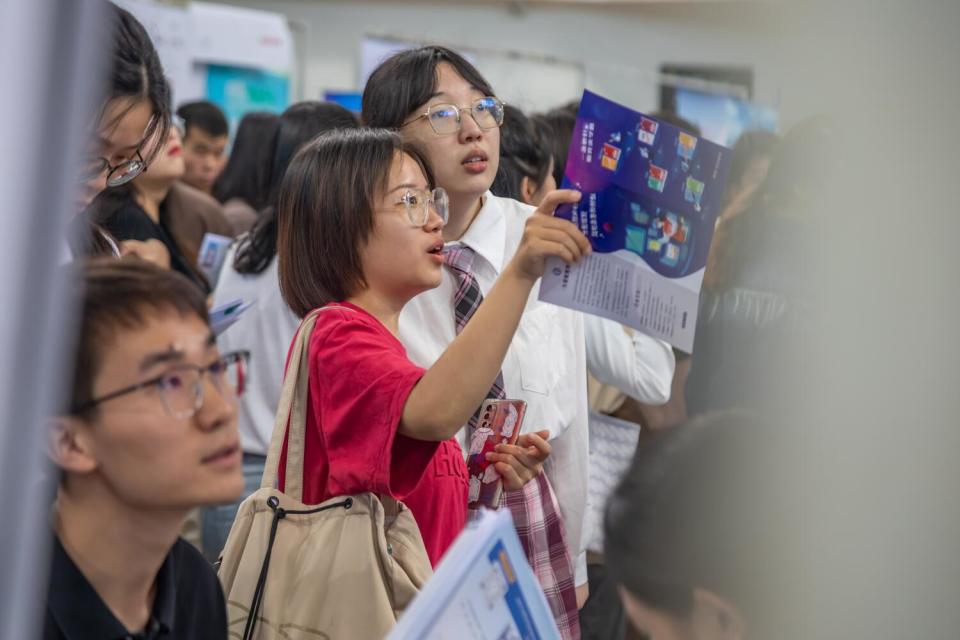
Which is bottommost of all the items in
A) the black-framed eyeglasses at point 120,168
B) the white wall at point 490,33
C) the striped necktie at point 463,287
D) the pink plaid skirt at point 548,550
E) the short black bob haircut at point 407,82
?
the pink plaid skirt at point 548,550

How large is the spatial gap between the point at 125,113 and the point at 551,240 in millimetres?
551

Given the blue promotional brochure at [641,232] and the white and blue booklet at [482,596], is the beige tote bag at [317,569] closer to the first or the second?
the white and blue booklet at [482,596]

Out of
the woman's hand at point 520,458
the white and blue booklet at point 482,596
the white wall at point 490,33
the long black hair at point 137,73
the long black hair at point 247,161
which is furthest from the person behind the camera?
the white wall at point 490,33

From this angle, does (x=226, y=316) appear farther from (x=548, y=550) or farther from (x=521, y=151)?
(x=521, y=151)

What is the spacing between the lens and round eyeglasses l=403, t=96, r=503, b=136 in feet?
5.80

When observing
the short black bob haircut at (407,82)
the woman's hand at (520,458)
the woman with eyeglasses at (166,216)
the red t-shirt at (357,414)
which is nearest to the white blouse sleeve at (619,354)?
the woman's hand at (520,458)

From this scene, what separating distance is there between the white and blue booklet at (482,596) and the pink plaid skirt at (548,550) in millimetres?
663

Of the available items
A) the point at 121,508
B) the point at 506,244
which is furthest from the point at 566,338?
the point at 121,508

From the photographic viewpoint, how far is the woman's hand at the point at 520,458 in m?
1.68

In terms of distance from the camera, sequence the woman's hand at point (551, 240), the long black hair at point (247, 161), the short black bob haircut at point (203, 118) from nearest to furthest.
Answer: the woman's hand at point (551, 240) → the long black hair at point (247, 161) → the short black bob haircut at point (203, 118)

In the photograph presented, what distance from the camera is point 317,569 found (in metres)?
1.36

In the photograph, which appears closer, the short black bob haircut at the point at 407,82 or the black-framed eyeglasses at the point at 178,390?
the black-framed eyeglasses at the point at 178,390

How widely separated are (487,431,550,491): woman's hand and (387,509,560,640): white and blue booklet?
524mm

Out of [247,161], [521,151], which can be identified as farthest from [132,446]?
[247,161]
